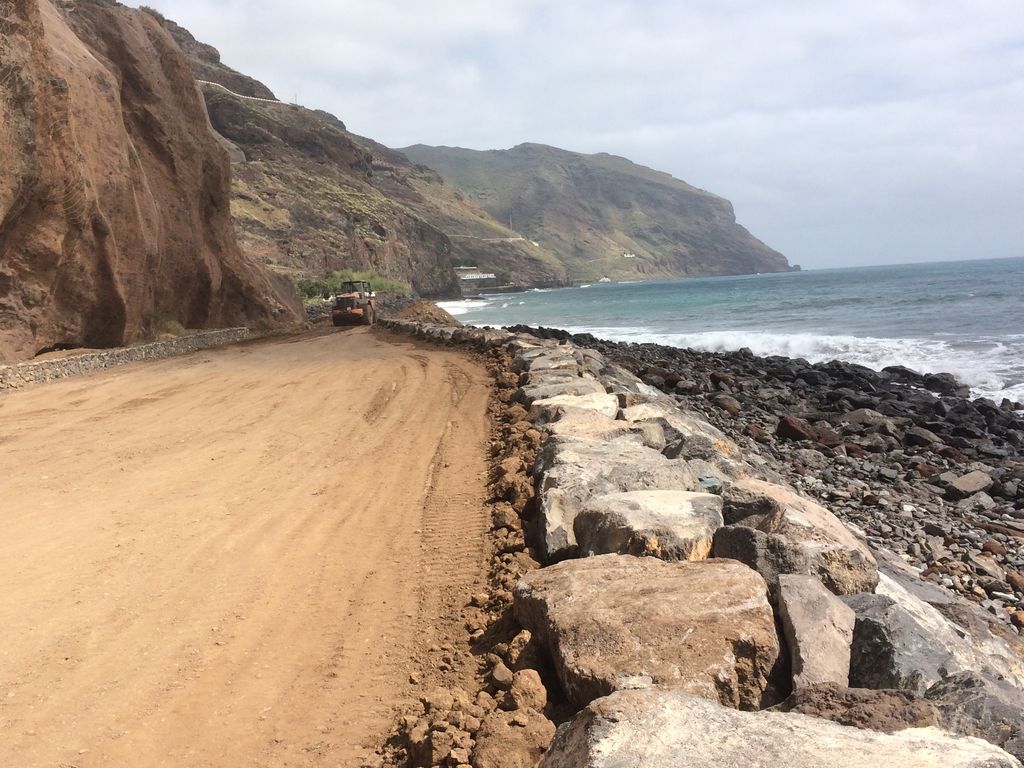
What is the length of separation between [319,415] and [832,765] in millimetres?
7543

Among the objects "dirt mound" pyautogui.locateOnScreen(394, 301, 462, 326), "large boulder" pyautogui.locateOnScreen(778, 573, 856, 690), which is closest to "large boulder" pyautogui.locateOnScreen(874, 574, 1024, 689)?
"large boulder" pyautogui.locateOnScreen(778, 573, 856, 690)

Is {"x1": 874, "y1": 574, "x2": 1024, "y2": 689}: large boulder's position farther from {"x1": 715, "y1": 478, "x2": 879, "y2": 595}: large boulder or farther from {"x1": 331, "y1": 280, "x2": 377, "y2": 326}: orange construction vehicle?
{"x1": 331, "y1": 280, "x2": 377, "y2": 326}: orange construction vehicle

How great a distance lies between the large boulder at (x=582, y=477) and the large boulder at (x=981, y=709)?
72.0 inches

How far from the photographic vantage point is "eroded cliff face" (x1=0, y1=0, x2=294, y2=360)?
11664 mm

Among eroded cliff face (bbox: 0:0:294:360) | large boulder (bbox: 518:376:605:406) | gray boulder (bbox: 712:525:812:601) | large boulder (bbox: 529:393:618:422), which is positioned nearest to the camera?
gray boulder (bbox: 712:525:812:601)

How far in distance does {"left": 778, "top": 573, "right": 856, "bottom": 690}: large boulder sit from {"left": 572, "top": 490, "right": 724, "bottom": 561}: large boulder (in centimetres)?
58

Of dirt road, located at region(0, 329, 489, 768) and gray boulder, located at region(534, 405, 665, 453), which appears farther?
gray boulder, located at region(534, 405, 665, 453)

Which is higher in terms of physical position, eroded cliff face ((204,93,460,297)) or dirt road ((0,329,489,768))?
eroded cliff face ((204,93,460,297))

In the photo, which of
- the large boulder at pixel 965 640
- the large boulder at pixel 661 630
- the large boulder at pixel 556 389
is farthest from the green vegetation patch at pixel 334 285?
the large boulder at pixel 661 630

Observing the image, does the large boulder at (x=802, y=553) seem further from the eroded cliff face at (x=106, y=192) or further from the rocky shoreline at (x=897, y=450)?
the eroded cliff face at (x=106, y=192)

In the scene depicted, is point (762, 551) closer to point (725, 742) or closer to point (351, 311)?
point (725, 742)

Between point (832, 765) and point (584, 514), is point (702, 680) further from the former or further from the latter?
point (584, 514)

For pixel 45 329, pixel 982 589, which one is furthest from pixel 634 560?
pixel 45 329

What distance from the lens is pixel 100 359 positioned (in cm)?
1305
